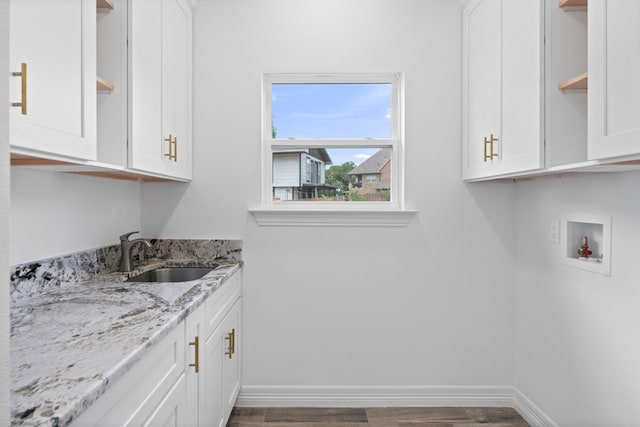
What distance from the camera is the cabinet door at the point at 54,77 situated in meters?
1.04

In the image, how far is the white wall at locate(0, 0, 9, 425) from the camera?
0.53 metres

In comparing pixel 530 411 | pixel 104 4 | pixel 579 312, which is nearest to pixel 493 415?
pixel 530 411

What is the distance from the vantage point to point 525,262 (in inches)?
93.9

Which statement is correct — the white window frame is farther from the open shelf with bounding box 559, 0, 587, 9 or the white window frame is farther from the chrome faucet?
the open shelf with bounding box 559, 0, 587, 9

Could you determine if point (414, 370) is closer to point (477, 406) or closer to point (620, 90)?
point (477, 406)

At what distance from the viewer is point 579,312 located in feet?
6.29

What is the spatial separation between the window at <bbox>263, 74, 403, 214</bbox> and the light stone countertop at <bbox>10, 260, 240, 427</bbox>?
3.33ft

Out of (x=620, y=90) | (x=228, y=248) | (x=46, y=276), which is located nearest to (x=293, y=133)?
(x=228, y=248)

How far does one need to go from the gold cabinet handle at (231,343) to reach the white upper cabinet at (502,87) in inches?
64.8

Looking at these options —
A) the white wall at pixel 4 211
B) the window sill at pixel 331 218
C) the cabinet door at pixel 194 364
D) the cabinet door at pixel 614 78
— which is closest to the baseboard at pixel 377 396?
the cabinet door at pixel 194 364

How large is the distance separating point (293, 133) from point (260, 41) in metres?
0.60

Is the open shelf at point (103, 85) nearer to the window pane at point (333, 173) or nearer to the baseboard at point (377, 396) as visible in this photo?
the window pane at point (333, 173)

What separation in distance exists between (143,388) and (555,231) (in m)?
2.03

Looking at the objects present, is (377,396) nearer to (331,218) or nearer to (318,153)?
(331,218)
